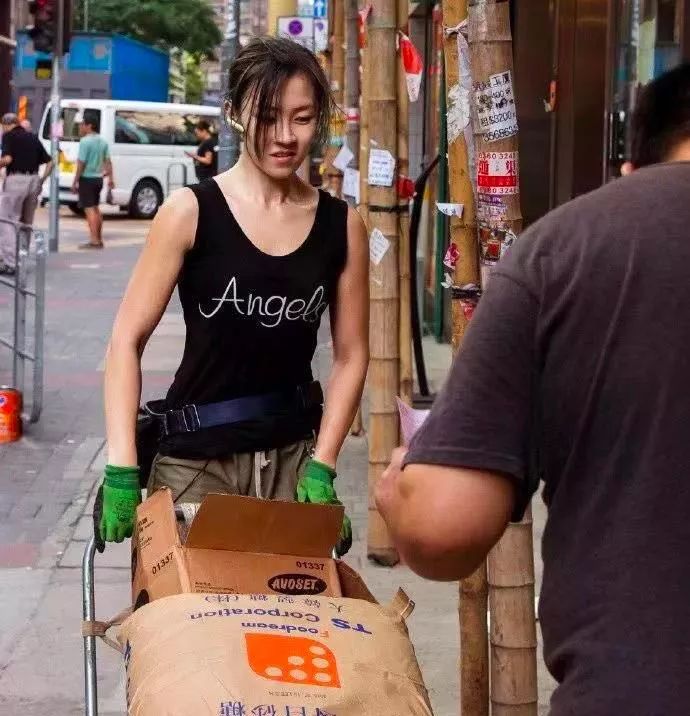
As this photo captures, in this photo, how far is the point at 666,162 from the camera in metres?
1.85

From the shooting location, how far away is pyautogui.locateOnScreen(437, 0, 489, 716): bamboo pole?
3846 mm

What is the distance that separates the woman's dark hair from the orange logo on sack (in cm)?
124

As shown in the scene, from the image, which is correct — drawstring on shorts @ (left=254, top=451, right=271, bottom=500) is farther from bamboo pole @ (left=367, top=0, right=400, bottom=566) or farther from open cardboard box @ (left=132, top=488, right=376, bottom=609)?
bamboo pole @ (left=367, top=0, right=400, bottom=566)

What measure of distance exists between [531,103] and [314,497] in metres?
7.64

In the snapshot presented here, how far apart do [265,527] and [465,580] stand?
1.05m

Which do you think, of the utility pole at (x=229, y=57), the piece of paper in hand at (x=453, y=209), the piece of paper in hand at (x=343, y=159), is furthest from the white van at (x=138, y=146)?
the piece of paper in hand at (x=453, y=209)

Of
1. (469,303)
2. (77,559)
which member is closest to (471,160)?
(469,303)

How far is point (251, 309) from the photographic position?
3.36m

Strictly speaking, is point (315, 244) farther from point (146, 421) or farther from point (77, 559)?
point (77, 559)

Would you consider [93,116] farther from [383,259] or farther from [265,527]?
[265,527]

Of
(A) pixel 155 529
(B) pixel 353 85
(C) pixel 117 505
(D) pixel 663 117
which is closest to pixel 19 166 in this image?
(B) pixel 353 85

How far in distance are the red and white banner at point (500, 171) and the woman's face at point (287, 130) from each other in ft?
1.37

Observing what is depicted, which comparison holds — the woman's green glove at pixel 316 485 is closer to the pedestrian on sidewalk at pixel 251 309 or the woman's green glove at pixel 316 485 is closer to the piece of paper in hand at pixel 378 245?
the pedestrian on sidewalk at pixel 251 309

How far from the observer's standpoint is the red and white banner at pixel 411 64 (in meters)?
6.17
